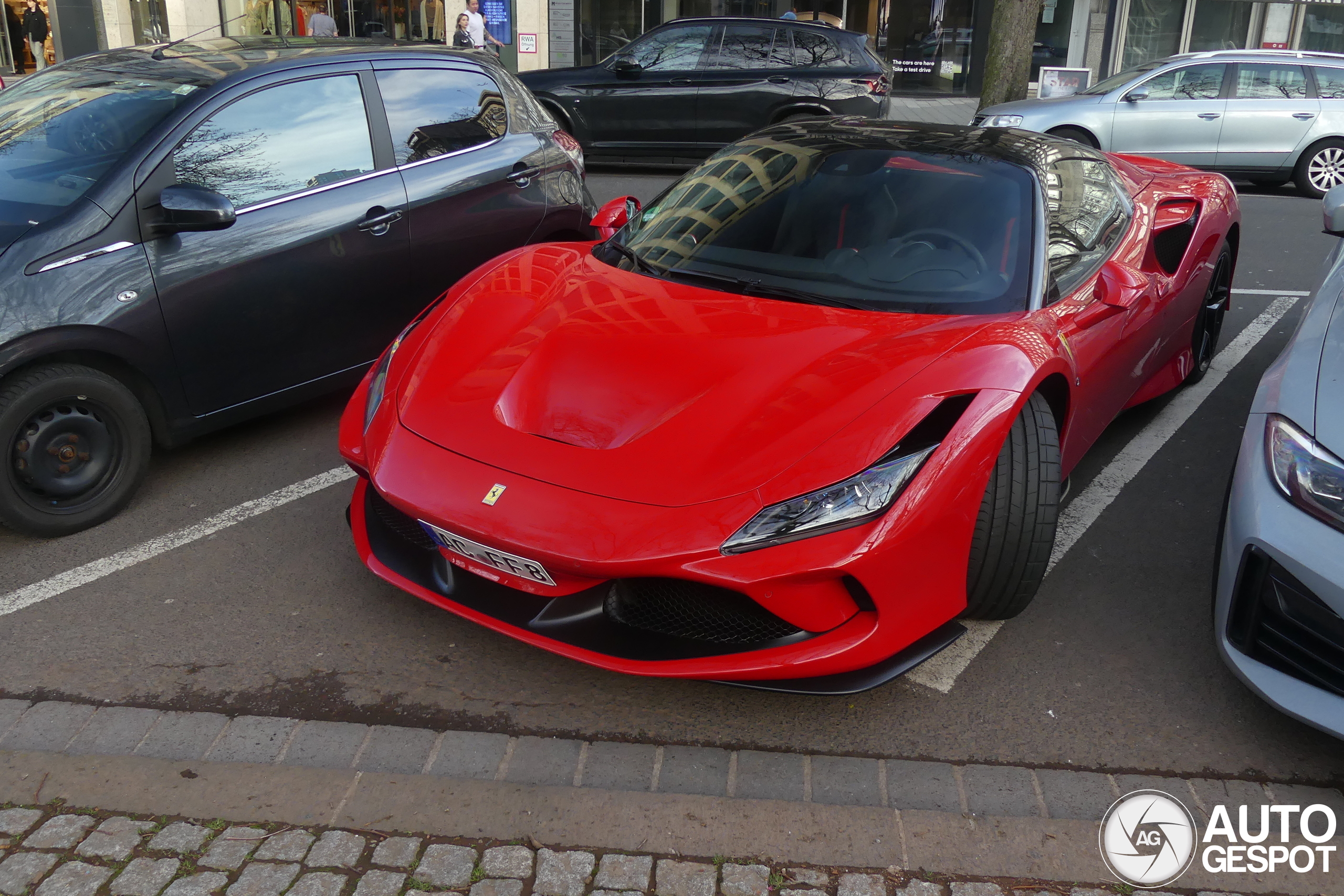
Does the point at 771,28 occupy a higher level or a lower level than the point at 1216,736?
higher

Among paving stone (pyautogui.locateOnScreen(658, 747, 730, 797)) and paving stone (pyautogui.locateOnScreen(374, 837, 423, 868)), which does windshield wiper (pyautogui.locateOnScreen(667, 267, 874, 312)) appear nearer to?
paving stone (pyautogui.locateOnScreen(658, 747, 730, 797))

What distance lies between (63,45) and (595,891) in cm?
2084

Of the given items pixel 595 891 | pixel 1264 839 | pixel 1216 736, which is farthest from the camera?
pixel 1216 736

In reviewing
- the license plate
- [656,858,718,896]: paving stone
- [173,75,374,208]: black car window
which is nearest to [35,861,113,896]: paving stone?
the license plate

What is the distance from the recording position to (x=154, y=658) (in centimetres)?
328

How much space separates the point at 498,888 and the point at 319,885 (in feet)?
1.28

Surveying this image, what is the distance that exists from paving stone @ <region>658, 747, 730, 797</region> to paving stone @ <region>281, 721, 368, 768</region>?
797 mm

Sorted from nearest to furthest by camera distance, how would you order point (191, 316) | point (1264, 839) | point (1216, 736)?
point (1264, 839) → point (1216, 736) → point (191, 316)

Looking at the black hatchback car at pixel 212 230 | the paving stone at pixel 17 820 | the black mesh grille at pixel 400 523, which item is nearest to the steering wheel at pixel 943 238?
the black mesh grille at pixel 400 523

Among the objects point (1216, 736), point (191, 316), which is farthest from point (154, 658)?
point (1216, 736)

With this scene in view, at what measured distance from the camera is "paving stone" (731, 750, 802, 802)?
9.10 feet

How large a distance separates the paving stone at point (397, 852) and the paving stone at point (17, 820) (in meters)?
0.82

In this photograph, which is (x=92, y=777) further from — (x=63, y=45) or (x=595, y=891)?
(x=63, y=45)

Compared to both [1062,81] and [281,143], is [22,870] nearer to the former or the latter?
[281,143]
